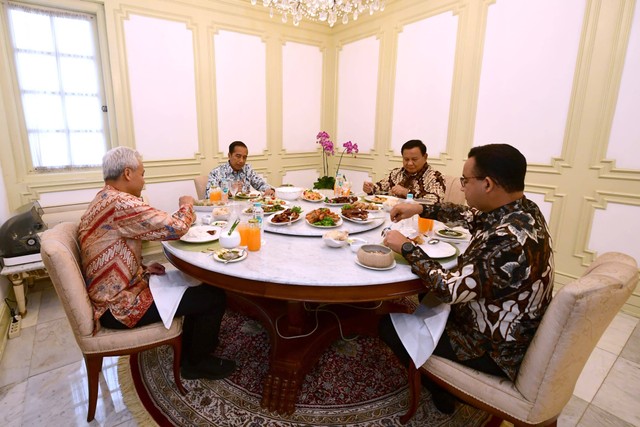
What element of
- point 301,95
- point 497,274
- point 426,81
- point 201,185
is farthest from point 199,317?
point 301,95

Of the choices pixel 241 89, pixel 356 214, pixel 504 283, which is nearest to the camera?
pixel 504 283

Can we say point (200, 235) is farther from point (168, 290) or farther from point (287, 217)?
point (287, 217)

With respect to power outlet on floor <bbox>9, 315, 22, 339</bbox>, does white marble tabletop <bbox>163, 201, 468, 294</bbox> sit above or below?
above

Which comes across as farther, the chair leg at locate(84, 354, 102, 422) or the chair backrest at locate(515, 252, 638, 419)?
the chair leg at locate(84, 354, 102, 422)

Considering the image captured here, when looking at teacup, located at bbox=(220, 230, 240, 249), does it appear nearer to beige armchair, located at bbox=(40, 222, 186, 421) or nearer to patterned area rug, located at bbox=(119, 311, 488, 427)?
beige armchair, located at bbox=(40, 222, 186, 421)

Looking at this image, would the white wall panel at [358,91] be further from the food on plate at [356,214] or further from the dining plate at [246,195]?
the food on plate at [356,214]

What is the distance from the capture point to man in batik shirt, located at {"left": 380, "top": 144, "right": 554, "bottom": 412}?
1.19m

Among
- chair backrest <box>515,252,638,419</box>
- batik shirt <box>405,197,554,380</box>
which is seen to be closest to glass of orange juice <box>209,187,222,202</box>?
batik shirt <box>405,197,554,380</box>

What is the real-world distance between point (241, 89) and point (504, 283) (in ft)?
13.1

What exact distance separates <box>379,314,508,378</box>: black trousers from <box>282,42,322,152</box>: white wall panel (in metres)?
3.74

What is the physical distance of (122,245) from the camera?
5.12 feet

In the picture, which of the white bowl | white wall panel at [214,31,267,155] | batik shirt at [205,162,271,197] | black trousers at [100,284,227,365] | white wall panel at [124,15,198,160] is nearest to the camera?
black trousers at [100,284,227,365]

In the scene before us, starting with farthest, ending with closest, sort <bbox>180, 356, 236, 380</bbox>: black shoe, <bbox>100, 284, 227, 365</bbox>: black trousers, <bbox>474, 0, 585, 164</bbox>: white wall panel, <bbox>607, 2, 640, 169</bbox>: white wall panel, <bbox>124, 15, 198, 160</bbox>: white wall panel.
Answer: <bbox>124, 15, 198, 160</bbox>: white wall panel → <bbox>474, 0, 585, 164</bbox>: white wall panel → <bbox>607, 2, 640, 169</bbox>: white wall panel → <bbox>180, 356, 236, 380</bbox>: black shoe → <bbox>100, 284, 227, 365</bbox>: black trousers

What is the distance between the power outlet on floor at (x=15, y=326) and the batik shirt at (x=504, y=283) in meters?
2.68
